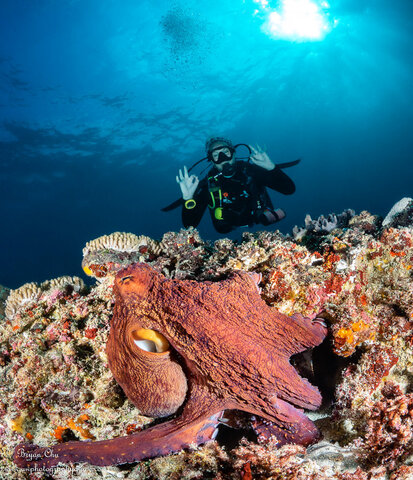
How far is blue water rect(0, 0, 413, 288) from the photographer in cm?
3350

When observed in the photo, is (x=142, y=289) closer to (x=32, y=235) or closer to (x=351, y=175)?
(x=32, y=235)

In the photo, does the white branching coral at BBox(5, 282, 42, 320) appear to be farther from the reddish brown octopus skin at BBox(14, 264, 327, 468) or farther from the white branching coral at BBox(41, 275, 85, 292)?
the reddish brown octopus skin at BBox(14, 264, 327, 468)

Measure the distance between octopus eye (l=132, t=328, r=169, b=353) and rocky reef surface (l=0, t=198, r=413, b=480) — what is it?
1.80ft

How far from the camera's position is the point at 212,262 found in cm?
257

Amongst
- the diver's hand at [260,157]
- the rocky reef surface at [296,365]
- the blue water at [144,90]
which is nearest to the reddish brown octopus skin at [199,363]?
the rocky reef surface at [296,365]

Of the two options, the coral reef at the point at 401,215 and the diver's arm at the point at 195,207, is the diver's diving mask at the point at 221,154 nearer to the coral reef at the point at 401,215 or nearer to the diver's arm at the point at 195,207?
the diver's arm at the point at 195,207

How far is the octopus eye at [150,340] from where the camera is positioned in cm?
194

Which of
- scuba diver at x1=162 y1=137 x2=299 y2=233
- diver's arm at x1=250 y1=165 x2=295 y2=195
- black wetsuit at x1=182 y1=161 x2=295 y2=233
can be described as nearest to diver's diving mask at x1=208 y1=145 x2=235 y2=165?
scuba diver at x1=162 y1=137 x2=299 y2=233

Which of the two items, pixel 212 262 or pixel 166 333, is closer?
pixel 166 333

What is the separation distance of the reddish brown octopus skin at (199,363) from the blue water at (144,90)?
43169 millimetres

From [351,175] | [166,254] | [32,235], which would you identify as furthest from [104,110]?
[351,175]

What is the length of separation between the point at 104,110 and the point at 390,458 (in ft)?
157

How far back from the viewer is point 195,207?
23.0 ft

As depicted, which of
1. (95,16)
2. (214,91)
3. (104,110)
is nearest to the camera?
(95,16)
